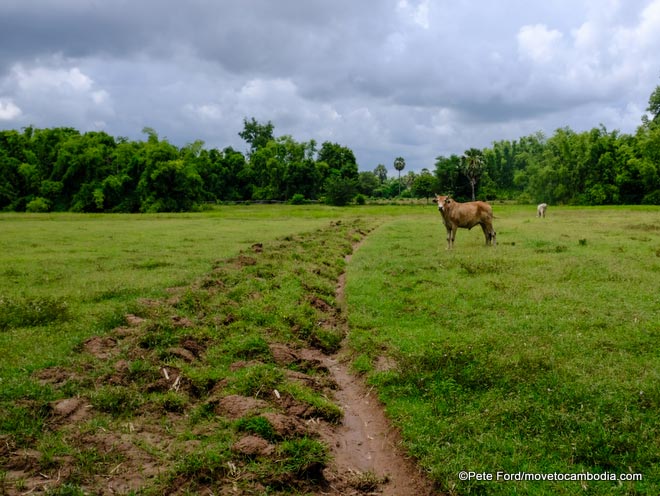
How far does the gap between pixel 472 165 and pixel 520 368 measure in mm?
89824

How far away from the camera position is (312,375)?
7332 mm

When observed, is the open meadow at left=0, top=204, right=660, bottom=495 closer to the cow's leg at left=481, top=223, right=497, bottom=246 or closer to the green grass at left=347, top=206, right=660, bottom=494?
the green grass at left=347, top=206, right=660, bottom=494

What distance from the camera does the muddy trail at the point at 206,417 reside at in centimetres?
453

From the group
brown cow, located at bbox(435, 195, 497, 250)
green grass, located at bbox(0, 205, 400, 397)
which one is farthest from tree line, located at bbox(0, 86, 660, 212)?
brown cow, located at bbox(435, 195, 497, 250)

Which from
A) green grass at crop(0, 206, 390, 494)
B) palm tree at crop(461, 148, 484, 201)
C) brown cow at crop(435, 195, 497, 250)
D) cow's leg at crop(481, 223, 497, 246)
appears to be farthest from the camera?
palm tree at crop(461, 148, 484, 201)

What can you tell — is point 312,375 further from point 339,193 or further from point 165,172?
point 339,193

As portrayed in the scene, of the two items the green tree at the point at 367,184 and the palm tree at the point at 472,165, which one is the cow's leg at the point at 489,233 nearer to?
the palm tree at the point at 472,165

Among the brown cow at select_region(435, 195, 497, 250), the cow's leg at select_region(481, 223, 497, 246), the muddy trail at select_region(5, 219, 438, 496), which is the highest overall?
the brown cow at select_region(435, 195, 497, 250)

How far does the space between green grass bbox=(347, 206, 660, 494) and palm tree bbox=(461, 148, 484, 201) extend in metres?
79.5

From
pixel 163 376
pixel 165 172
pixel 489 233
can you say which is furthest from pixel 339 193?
pixel 163 376

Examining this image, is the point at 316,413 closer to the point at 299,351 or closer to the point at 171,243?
the point at 299,351

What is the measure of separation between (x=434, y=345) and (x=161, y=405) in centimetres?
429

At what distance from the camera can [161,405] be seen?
5871mm

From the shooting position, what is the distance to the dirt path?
4855 mm
